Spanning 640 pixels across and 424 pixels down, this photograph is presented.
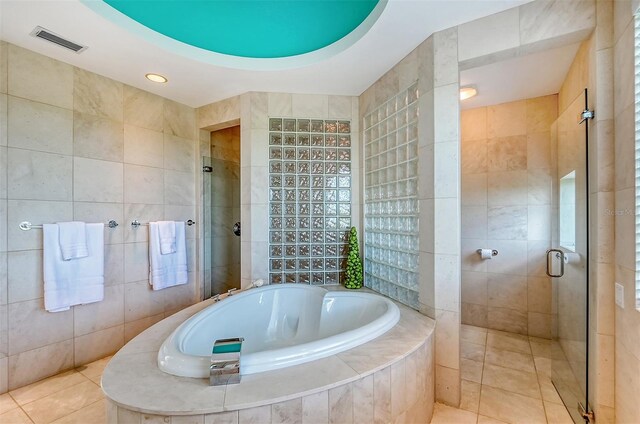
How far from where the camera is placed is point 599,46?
130 cm

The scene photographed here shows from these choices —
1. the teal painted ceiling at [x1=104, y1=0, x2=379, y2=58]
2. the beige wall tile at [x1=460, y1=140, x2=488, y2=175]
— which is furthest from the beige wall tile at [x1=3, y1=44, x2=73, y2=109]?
the beige wall tile at [x1=460, y1=140, x2=488, y2=175]

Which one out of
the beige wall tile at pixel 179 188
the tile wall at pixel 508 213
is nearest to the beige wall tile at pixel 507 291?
the tile wall at pixel 508 213

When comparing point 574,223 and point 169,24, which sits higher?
point 169,24

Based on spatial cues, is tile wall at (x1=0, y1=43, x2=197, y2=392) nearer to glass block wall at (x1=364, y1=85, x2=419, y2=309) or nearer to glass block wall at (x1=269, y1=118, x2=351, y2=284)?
glass block wall at (x1=269, y1=118, x2=351, y2=284)

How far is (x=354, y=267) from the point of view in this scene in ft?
7.80

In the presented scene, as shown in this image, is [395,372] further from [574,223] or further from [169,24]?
[169,24]

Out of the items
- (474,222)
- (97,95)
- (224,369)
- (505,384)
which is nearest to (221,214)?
(97,95)

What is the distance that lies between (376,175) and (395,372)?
59.8 inches

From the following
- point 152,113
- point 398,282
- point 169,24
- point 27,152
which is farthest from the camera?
point 152,113

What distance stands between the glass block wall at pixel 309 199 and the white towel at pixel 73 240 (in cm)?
138

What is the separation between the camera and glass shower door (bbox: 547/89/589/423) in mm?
1428

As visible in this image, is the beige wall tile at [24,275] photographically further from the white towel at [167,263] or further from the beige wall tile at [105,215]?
the white towel at [167,263]

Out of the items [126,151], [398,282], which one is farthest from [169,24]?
[398,282]

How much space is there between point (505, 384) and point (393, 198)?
1.48 m
